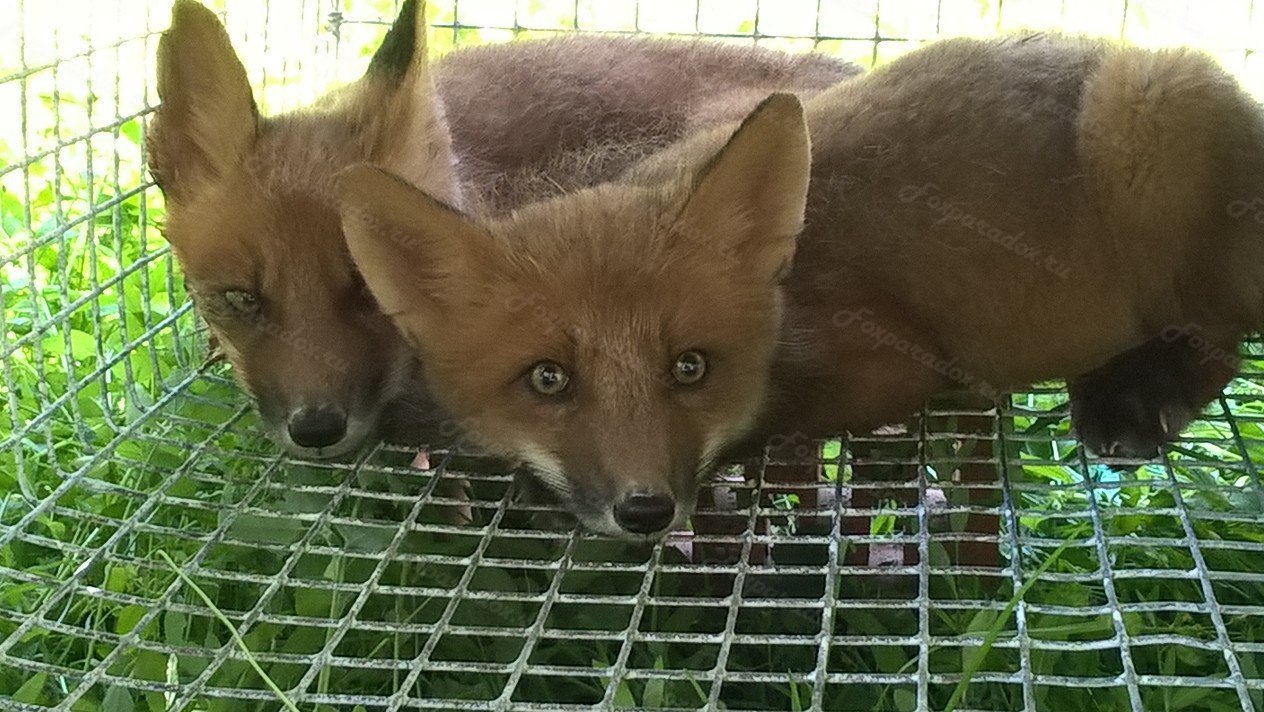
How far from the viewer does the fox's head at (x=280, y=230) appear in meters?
1.94

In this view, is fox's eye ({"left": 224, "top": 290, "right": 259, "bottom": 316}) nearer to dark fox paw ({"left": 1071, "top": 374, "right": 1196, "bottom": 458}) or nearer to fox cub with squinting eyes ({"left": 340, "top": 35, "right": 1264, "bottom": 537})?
fox cub with squinting eyes ({"left": 340, "top": 35, "right": 1264, "bottom": 537})

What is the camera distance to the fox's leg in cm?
202

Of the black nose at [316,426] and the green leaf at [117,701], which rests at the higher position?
the black nose at [316,426]

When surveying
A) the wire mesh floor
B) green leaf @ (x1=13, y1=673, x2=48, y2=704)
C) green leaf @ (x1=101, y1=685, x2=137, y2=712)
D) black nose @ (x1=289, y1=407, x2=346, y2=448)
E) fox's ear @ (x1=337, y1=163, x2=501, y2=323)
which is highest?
fox's ear @ (x1=337, y1=163, x2=501, y2=323)

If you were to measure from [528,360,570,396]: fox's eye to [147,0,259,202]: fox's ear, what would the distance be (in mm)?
669

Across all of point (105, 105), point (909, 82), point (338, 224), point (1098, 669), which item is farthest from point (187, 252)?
point (1098, 669)

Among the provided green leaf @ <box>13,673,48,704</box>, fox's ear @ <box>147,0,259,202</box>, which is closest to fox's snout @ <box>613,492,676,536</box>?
green leaf @ <box>13,673,48,704</box>

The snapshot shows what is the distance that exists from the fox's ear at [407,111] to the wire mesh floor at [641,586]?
1.66 ft

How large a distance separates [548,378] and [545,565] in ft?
0.90

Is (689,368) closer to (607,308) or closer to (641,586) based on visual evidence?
(607,308)

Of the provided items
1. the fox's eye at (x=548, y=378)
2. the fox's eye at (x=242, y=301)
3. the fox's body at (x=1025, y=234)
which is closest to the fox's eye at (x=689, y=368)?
the fox's eye at (x=548, y=378)

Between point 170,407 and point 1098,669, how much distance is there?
5.25 ft

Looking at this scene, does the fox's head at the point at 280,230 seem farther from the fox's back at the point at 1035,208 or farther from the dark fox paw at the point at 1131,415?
the dark fox paw at the point at 1131,415

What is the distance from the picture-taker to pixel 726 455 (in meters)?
1.94
